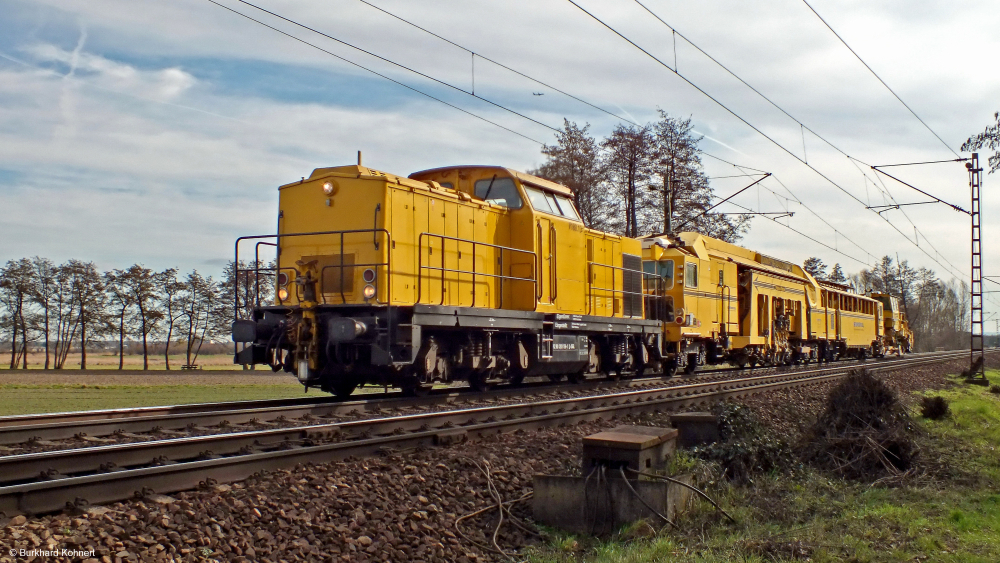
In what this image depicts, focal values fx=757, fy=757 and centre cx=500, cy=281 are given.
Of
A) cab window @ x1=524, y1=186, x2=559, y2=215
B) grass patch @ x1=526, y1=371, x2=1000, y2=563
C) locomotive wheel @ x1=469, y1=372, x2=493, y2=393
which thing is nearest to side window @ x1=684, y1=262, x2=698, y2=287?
cab window @ x1=524, y1=186, x2=559, y2=215

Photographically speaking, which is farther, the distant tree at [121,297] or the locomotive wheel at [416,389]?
the distant tree at [121,297]

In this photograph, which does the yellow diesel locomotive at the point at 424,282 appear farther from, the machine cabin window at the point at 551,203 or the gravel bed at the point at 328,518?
the gravel bed at the point at 328,518

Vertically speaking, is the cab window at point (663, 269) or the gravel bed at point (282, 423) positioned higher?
the cab window at point (663, 269)

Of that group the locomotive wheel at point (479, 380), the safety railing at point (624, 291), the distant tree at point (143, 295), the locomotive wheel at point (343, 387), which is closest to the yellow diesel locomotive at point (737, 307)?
the safety railing at point (624, 291)

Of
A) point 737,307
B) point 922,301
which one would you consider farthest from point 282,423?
point 922,301

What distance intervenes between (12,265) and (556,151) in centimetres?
2672

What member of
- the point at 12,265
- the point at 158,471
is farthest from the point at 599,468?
the point at 12,265

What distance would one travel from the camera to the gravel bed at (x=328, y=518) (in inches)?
167

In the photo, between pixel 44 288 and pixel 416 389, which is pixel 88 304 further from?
pixel 416 389

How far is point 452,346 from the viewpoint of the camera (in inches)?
458

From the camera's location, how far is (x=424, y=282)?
36.8 ft

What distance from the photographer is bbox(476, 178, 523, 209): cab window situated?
42.7 ft

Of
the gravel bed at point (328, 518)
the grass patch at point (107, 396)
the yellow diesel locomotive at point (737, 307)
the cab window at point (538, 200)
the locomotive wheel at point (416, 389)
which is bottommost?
the grass patch at point (107, 396)

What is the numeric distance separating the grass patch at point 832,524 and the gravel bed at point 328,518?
704mm
